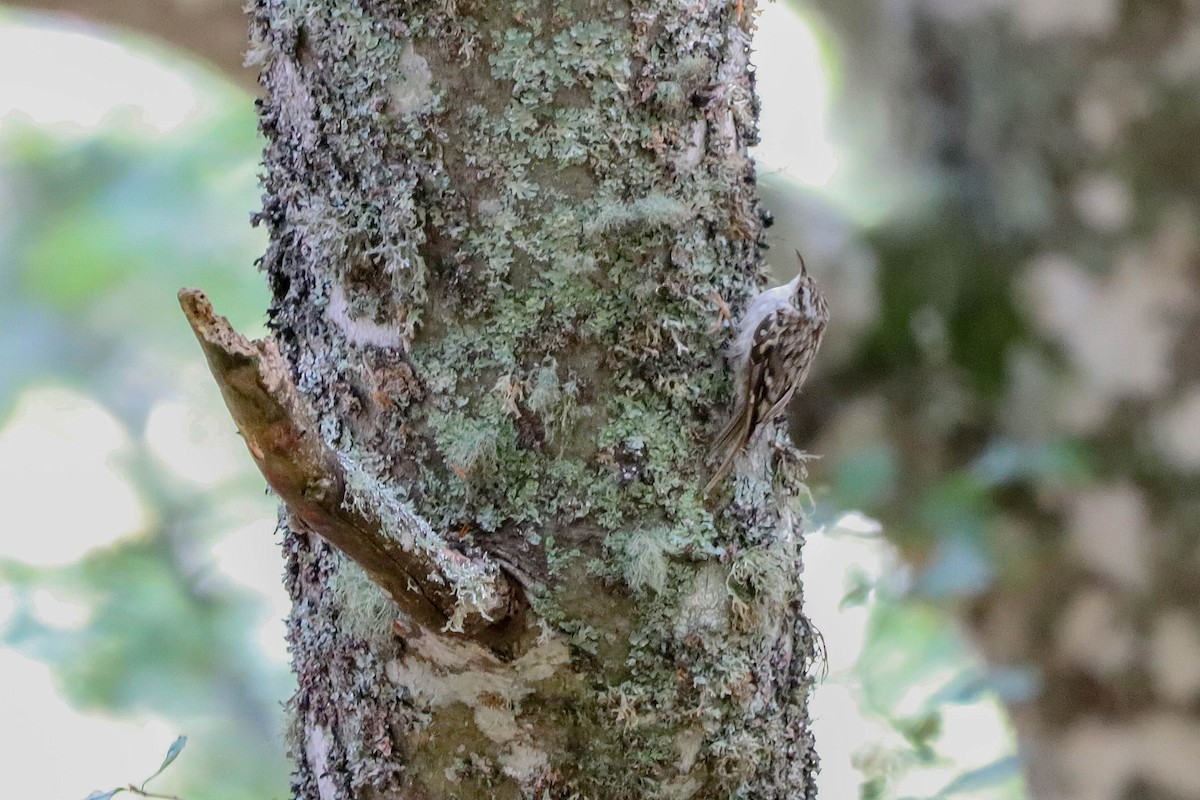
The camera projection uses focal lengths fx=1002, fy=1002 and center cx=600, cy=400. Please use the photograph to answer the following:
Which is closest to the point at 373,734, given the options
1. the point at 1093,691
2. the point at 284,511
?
the point at 284,511

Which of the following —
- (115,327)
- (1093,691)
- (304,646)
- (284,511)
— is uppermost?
(115,327)

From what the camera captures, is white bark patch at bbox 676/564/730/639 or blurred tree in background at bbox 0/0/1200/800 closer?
white bark patch at bbox 676/564/730/639

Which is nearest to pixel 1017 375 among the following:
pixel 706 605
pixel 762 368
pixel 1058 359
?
pixel 1058 359

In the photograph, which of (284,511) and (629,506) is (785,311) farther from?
(284,511)

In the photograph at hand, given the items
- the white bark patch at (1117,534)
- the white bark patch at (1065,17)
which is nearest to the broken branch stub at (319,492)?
the white bark patch at (1117,534)

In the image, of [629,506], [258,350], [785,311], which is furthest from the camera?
[785,311]

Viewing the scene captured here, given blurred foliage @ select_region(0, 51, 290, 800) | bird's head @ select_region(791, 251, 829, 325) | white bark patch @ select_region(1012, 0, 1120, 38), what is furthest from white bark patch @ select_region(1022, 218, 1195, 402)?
blurred foliage @ select_region(0, 51, 290, 800)

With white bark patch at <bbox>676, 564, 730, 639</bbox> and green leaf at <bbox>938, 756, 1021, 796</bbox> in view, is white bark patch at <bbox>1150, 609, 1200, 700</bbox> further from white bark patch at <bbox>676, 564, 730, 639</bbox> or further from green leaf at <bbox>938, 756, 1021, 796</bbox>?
white bark patch at <bbox>676, 564, 730, 639</bbox>
